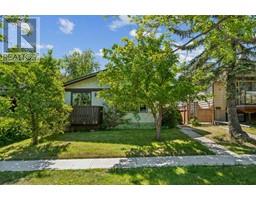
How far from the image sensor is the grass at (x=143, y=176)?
20.8ft

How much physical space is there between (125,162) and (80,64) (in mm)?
35888

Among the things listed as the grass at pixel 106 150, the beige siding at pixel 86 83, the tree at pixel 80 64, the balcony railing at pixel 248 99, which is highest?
the tree at pixel 80 64

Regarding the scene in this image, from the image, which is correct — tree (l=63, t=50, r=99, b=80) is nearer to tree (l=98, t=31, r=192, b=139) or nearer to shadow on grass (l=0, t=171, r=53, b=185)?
tree (l=98, t=31, r=192, b=139)

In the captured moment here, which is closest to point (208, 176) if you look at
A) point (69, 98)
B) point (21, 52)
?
point (21, 52)

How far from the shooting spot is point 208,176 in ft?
21.9

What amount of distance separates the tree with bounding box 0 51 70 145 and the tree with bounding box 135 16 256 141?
4.23 m

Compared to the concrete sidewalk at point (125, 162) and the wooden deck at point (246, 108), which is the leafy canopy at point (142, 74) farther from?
the wooden deck at point (246, 108)

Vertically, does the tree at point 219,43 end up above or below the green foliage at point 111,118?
above

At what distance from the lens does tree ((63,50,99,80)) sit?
4225 cm

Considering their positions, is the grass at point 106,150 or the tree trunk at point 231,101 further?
the tree trunk at point 231,101

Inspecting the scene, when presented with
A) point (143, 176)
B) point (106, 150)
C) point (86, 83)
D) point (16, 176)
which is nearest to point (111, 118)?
point (86, 83)

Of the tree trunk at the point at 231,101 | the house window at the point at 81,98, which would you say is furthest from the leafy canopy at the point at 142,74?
the house window at the point at 81,98

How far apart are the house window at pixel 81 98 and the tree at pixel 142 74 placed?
6900 millimetres
